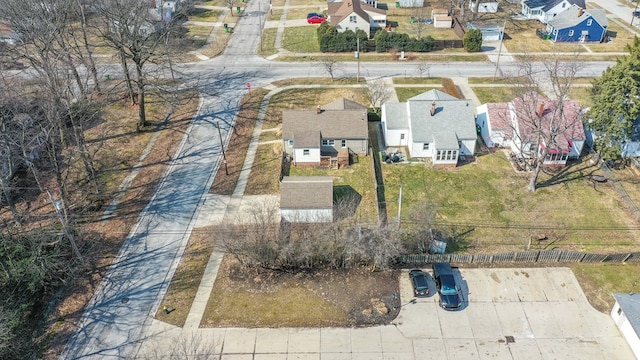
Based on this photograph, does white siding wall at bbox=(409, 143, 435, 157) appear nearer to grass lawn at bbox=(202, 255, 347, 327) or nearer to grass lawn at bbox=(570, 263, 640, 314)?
grass lawn at bbox=(570, 263, 640, 314)

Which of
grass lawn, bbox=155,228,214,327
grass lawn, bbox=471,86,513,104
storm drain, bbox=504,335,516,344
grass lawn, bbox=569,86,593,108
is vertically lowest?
storm drain, bbox=504,335,516,344

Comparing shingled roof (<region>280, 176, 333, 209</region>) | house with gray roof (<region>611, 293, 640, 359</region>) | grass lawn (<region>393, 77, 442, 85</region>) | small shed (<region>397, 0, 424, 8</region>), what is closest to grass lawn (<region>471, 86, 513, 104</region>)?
grass lawn (<region>393, 77, 442, 85</region>)

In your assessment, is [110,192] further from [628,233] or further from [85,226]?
[628,233]

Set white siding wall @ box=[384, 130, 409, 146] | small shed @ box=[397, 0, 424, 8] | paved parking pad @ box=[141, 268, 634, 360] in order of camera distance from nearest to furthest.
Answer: paved parking pad @ box=[141, 268, 634, 360] < white siding wall @ box=[384, 130, 409, 146] < small shed @ box=[397, 0, 424, 8]

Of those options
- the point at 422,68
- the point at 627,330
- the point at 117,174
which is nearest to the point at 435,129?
the point at 422,68

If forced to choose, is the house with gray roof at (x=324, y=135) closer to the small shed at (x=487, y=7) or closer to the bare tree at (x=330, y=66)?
the bare tree at (x=330, y=66)

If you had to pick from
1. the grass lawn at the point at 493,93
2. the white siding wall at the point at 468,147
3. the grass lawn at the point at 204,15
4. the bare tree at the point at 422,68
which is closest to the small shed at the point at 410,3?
the bare tree at the point at 422,68
